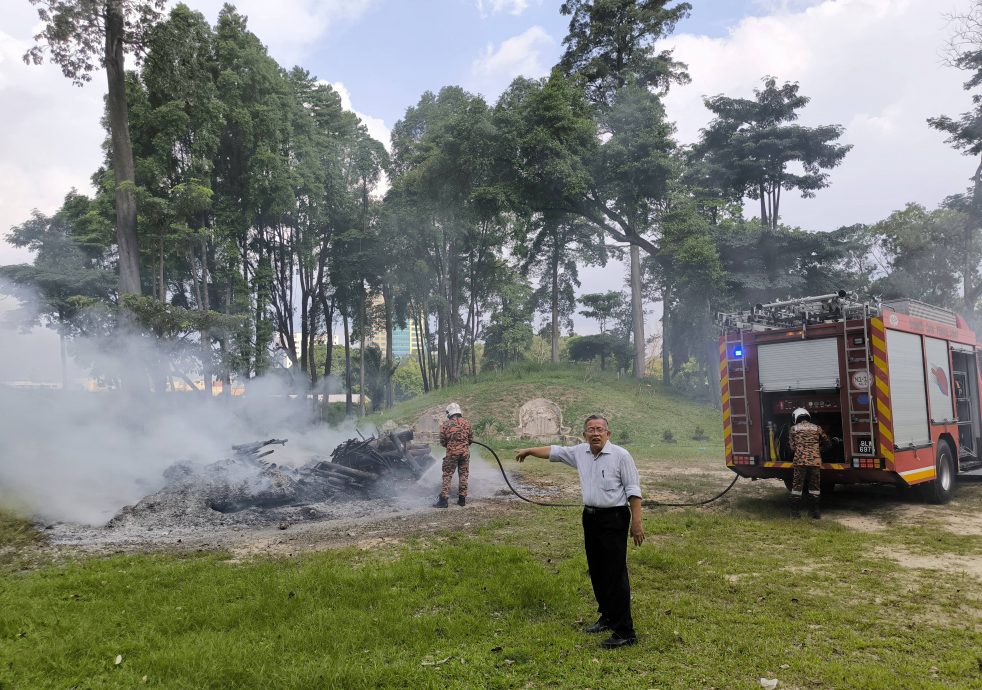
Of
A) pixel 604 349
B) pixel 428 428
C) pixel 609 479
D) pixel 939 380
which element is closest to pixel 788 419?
pixel 939 380

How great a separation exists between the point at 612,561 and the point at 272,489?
7935 mm

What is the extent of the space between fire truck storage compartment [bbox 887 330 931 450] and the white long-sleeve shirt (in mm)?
6210

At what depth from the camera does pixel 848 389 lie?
29.8ft

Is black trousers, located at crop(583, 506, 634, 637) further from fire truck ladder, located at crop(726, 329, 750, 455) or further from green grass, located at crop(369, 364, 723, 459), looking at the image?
green grass, located at crop(369, 364, 723, 459)

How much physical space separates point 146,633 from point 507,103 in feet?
94.1

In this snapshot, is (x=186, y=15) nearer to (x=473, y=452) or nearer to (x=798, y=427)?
(x=473, y=452)

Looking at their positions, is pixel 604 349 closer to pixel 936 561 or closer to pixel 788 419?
pixel 788 419

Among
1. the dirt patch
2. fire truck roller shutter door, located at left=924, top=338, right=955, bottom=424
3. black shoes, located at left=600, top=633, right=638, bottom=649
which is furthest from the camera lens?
fire truck roller shutter door, located at left=924, top=338, right=955, bottom=424

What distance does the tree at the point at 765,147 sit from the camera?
33281 mm

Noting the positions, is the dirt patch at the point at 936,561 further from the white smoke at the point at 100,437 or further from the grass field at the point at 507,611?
the white smoke at the point at 100,437

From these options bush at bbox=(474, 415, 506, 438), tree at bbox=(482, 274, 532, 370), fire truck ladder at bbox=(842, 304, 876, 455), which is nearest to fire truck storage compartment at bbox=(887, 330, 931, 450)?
fire truck ladder at bbox=(842, 304, 876, 455)

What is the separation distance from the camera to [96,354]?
17.8 metres

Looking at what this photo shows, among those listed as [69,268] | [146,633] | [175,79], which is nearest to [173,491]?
[146,633]

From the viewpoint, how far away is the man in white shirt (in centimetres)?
469
